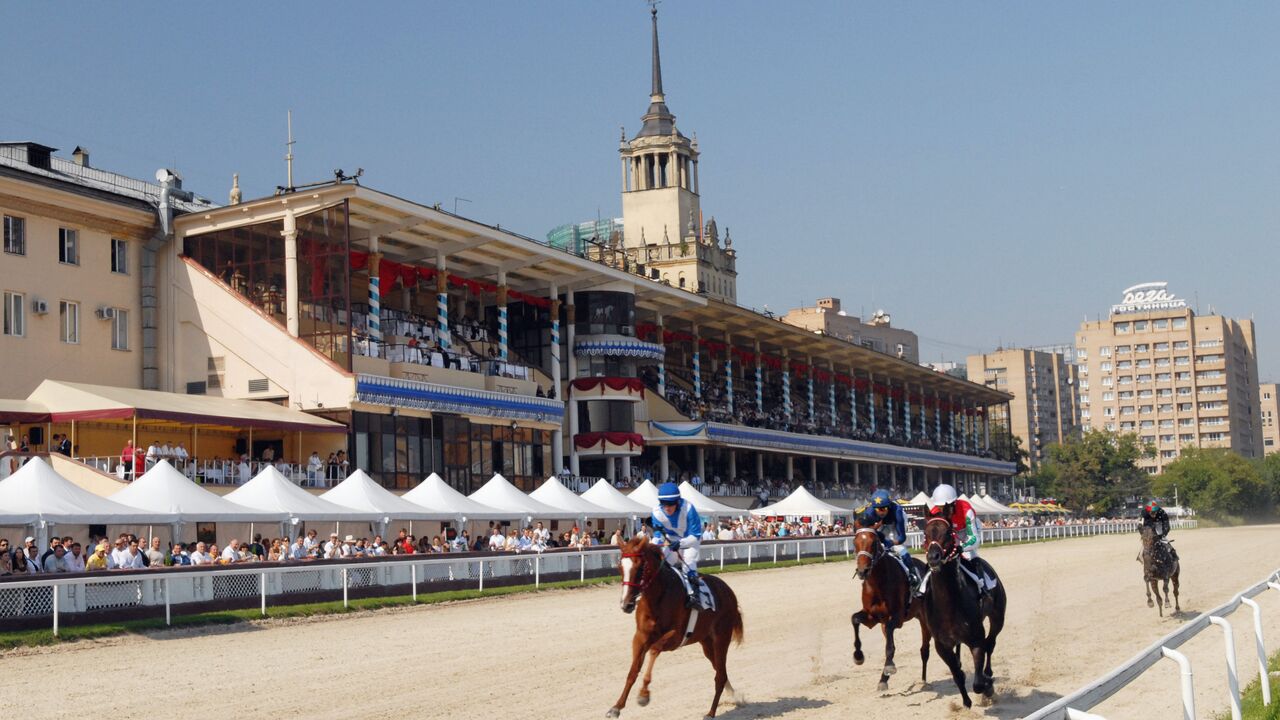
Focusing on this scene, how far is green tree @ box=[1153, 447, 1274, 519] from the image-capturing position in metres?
117

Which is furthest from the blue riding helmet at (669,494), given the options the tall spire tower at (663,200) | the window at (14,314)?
the tall spire tower at (663,200)

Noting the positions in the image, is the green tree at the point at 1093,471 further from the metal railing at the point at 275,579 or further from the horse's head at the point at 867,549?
the horse's head at the point at 867,549

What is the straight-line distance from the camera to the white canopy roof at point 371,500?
1139 inches

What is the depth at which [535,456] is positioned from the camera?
50.9 m

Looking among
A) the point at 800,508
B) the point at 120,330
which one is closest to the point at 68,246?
the point at 120,330

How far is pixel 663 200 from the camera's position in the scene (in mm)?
120562

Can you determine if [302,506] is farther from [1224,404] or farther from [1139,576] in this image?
[1224,404]

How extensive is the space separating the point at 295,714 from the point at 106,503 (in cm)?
1209

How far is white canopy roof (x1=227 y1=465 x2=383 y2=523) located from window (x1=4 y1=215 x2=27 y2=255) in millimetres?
15292

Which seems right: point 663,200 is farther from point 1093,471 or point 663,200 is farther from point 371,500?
point 371,500

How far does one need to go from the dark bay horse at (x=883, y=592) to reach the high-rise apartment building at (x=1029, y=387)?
17503cm

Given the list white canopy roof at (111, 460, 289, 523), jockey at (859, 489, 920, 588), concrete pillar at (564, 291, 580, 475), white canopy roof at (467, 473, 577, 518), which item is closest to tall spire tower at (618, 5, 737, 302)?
concrete pillar at (564, 291, 580, 475)

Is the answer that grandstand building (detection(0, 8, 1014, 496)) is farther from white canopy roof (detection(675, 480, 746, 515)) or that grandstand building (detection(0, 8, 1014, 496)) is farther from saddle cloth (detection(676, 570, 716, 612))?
saddle cloth (detection(676, 570, 716, 612))

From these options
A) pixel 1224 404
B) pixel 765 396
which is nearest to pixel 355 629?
pixel 765 396
